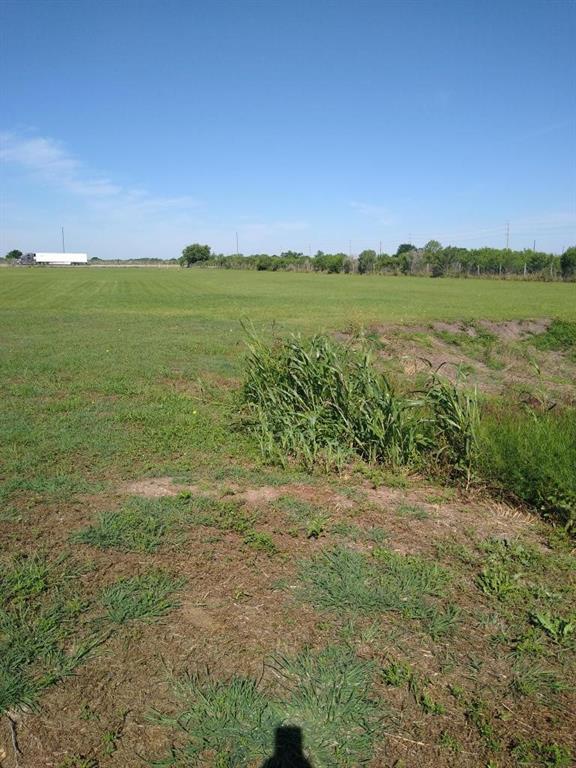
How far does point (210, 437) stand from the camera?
6.02 metres

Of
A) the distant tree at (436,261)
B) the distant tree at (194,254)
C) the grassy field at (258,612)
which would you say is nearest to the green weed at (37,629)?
the grassy field at (258,612)

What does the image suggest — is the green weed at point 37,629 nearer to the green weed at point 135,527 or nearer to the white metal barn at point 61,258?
the green weed at point 135,527

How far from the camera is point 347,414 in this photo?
5.71 meters

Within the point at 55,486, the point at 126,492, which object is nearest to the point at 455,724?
the point at 126,492

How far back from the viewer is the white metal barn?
13512 centimetres

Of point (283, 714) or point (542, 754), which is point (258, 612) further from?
point (542, 754)

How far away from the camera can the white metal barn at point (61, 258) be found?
135 m

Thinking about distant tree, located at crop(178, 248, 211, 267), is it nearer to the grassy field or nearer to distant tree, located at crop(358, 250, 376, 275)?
distant tree, located at crop(358, 250, 376, 275)

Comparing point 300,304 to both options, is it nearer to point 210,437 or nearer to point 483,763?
point 210,437

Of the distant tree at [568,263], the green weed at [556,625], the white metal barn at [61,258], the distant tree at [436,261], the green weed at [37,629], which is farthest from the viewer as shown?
the white metal barn at [61,258]

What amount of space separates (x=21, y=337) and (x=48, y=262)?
5415 inches

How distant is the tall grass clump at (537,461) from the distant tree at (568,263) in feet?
180

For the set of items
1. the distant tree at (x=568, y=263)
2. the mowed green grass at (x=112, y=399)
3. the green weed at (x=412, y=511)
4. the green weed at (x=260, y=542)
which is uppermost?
the distant tree at (x=568, y=263)

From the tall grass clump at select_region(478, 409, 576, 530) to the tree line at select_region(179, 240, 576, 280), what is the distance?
54.8 m
